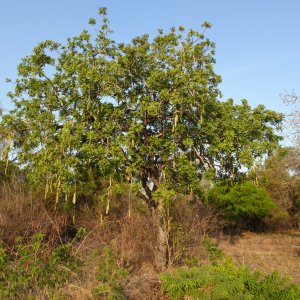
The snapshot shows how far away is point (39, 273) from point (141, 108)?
6.30m

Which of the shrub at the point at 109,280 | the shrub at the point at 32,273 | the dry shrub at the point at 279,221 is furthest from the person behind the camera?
the dry shrub at the point at 279,221

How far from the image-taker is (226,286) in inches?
250

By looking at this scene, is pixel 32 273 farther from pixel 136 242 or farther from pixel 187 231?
pixel 187 231

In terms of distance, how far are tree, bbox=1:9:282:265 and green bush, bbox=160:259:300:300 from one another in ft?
16.7

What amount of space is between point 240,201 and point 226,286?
2762 centimetres

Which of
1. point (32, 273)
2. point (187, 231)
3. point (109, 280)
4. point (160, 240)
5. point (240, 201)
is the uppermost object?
point (240, 201)

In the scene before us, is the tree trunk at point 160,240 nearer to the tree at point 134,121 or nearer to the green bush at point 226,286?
the tree at point 134,121

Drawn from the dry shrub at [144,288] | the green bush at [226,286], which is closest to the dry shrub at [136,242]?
the dry shrub at [144,288]

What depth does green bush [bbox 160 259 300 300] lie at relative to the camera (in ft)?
20.4

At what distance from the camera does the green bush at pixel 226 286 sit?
6.20m

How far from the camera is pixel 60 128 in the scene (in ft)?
43.7

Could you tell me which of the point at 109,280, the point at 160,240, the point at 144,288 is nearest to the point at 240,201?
the point at 160,240

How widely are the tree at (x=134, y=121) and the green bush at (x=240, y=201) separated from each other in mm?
19478

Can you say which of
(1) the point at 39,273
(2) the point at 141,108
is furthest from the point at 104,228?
(1) the point at 39,273
